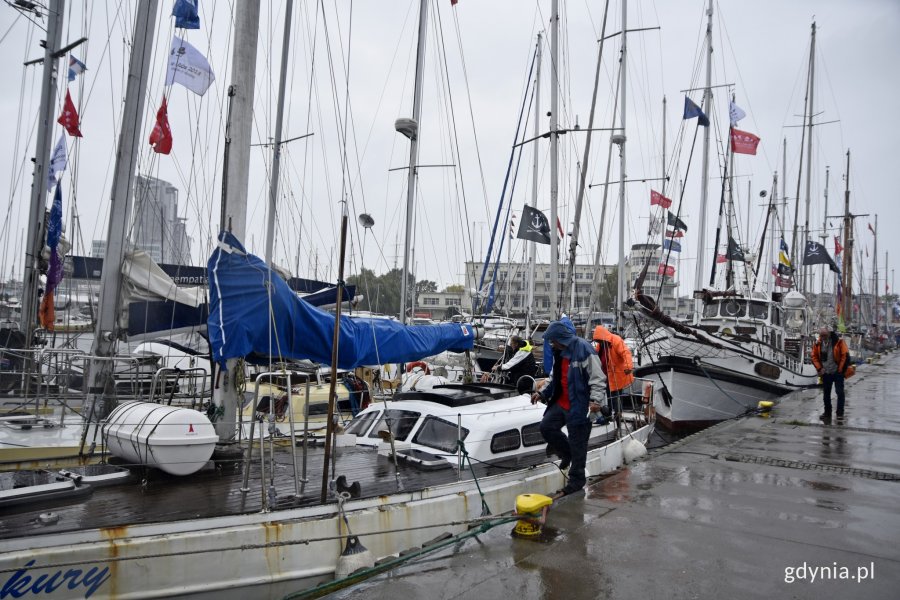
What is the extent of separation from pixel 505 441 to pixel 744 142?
2058 centimetres

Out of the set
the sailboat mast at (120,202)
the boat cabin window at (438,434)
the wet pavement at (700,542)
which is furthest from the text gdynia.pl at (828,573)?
the sailboat mast at (120,202)

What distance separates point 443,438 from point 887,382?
22.4 metres

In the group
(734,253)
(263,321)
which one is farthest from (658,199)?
(263,321)

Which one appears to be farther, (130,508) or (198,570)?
(130,508)

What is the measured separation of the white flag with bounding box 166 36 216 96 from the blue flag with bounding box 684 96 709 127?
16.6m

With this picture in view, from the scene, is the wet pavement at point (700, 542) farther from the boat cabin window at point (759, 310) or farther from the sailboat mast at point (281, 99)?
the boat cabin window at point (759, 310)

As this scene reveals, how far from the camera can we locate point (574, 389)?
6.37 meters

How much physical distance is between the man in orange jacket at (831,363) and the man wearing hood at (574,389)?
336 inches

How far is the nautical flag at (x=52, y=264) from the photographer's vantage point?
10.8 m

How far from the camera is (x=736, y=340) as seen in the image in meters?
18.5

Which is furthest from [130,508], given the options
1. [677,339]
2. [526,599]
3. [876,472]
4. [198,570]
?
[677,339]

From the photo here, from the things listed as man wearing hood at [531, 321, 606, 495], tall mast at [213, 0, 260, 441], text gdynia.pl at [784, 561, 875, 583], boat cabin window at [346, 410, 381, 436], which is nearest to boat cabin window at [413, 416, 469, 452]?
boat cabin window at [346, 410, 381, 436]

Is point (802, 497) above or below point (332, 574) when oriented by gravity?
above

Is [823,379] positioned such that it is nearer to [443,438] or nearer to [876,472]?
[876,472]
